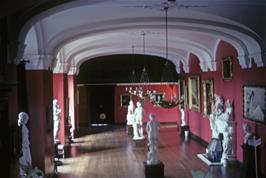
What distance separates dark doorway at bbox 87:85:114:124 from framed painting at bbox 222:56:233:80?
11.5 meters

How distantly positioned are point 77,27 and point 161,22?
74.5 inches

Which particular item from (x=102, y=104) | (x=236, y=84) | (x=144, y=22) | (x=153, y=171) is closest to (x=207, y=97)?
(x=236, y=84)

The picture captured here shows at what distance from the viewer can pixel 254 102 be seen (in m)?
11.0

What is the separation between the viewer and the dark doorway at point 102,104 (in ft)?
80.4

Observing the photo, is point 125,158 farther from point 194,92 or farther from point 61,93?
point 194,92

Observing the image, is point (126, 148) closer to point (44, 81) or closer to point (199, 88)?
point (199, 88)

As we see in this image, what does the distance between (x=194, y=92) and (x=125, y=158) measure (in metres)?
5.25

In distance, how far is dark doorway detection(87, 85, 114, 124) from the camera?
24.5 meters

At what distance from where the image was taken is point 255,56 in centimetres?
1068

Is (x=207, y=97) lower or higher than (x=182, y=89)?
lower

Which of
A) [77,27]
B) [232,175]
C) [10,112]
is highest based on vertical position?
[77,27]

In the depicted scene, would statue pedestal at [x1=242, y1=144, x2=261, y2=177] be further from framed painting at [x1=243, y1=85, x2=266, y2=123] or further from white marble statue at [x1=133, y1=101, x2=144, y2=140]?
white marble statue at [x1=133, y1=101, x2=144, y2=140]

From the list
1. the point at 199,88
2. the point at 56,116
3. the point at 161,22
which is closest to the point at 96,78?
the point at 199,88

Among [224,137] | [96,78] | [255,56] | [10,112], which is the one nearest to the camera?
[10,112]
